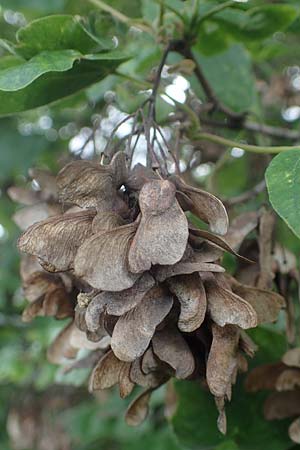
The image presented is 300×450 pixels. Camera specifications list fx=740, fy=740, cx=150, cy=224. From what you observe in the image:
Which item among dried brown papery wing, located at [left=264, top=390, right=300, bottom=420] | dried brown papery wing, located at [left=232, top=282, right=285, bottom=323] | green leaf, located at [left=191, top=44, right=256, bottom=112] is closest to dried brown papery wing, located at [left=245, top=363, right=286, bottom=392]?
dried brown papery wing, located at [left=264, top=390, right=300, bottom=420]

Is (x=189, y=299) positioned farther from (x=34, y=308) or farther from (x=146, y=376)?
(x=34, y=308)

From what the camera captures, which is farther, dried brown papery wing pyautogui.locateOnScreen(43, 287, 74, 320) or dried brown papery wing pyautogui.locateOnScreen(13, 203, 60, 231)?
dried brown papery wing pyautogui.locateOnScreen(13, 203, 60, 231)

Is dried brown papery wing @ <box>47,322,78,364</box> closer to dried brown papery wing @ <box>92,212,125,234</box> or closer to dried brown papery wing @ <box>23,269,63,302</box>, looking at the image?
dried brown papery wing @ <box>23,269,63,302</box>

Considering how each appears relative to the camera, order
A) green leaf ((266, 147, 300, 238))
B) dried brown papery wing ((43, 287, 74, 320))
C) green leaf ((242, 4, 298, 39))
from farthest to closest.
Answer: green leaf ((242, 4, 298, 39))
dried brown papery wing ((43, 287, 74, 320))
green leaf ((266, 147, 300, 238))

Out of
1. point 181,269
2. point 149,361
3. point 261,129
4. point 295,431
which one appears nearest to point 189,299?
point 181,269

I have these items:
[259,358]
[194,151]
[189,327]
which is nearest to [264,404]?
[259,358]

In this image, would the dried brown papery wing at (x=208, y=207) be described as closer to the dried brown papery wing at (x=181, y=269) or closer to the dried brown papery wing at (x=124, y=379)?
the dried brown papery wing at (x=181, y=269)
